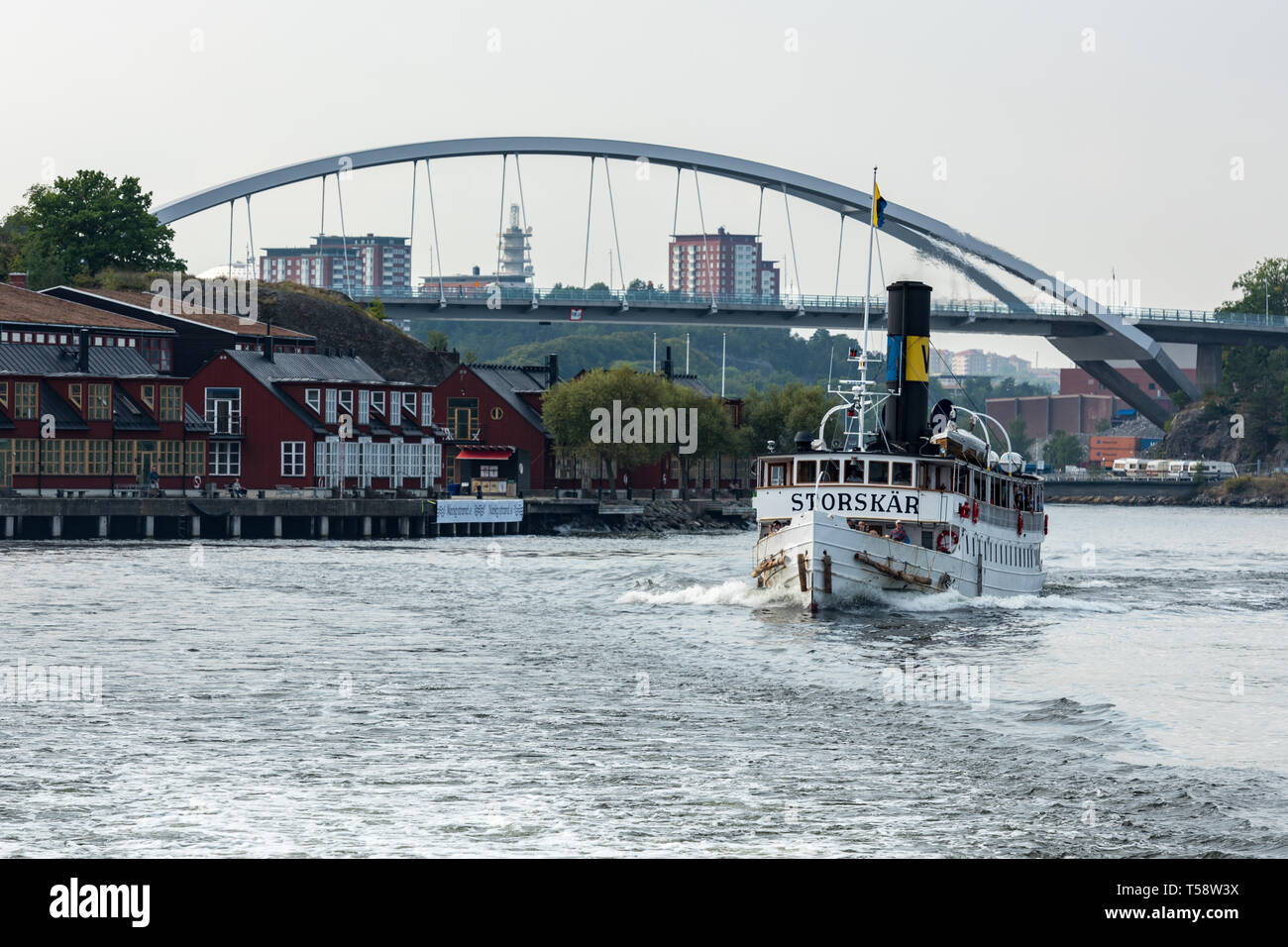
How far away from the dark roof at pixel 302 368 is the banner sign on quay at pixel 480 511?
12.2 metres

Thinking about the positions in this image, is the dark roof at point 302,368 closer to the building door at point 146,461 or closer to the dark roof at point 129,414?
the dark roof at point 129,414

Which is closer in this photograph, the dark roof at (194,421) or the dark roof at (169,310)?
the dark roof at (194,421)

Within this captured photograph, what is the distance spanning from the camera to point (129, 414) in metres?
102

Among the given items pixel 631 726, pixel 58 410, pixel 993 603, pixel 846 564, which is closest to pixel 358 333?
pixel 58 410

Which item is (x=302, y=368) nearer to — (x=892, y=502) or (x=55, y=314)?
(x=55, y=314)

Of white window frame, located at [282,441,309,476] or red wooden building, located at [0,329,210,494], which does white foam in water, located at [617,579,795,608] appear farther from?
white window frame, located at [282,441,309,476]

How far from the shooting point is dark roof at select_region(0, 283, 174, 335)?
108 meters

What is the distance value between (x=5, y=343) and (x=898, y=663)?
3223 inches

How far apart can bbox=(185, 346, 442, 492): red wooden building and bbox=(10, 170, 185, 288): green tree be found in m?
45.5
